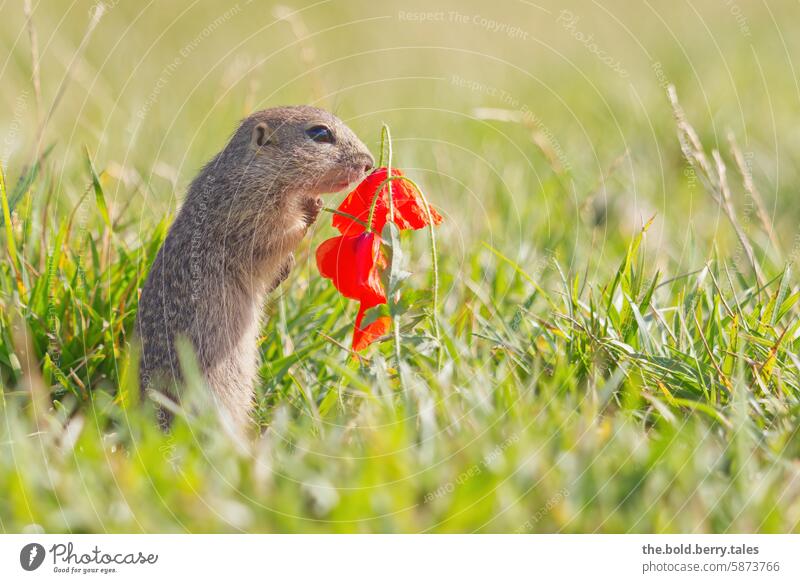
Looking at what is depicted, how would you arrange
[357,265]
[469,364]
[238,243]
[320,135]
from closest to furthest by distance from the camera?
[357,265]
[469,364]
[238,243]
[320,135]

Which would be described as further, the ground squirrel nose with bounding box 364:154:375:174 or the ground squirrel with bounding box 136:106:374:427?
the ground squirrel nose with bounding box 364:154:375:174

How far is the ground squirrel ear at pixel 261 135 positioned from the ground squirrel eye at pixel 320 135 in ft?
0.51

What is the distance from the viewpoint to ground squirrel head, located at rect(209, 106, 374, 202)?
3.35 metres

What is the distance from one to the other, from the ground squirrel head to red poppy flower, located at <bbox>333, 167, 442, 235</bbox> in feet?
1.24

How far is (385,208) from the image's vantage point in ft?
9.37

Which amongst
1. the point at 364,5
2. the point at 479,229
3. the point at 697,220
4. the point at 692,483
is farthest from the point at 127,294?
the point at 364,5

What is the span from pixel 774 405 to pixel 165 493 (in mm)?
1772

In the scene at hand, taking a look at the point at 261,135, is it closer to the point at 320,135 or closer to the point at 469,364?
the point at 320,135

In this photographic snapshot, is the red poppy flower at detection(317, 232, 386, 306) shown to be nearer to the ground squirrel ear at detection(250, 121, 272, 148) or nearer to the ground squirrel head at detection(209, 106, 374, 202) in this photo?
the ground squirrel head at detection(209, 106, 374, 202)

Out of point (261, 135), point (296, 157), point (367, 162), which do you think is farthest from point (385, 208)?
point (261, 135)

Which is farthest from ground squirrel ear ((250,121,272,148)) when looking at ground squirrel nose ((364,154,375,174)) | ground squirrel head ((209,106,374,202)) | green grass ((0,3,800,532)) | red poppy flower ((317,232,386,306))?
red poppy flower ((317,232,386,306))

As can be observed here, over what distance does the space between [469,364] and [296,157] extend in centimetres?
108

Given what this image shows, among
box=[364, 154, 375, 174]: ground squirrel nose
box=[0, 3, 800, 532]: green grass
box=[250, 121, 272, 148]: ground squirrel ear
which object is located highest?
box=[250, 121, 272, 148]: ground squirrel ear

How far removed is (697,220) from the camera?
497 cm
